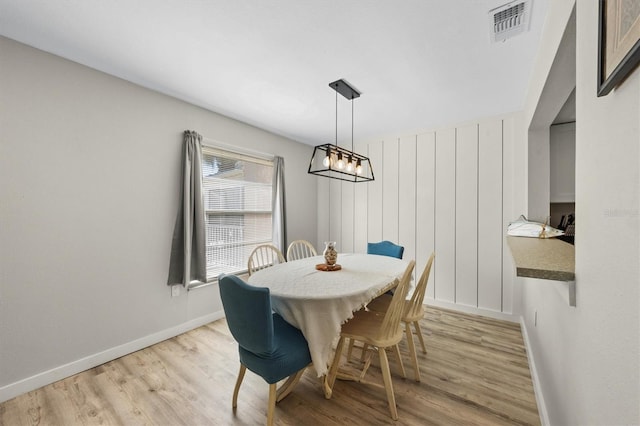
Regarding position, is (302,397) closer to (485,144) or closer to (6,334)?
(6,334)

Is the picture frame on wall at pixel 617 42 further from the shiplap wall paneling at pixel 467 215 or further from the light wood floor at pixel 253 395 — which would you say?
the shiplap wall paneling at pixel 467 215

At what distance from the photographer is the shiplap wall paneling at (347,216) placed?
450 centimetres

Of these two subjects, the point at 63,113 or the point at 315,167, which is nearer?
the point at 63,113

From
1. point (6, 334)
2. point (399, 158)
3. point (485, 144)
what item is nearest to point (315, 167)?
point (399, 158)

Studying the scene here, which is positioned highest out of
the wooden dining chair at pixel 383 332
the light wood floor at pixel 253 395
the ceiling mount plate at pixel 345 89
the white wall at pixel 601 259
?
the ceiling mount plate at pixel 345 89

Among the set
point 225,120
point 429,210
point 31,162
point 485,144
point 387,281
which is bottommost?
point 387,281

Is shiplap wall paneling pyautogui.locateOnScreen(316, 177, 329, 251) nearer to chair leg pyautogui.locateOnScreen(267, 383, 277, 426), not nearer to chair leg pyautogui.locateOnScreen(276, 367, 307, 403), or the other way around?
chair leg pyautogui.locateOnScreen(276, 367, 307, 403)

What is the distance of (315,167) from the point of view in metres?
4.84

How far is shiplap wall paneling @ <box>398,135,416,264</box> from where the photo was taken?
3879mm

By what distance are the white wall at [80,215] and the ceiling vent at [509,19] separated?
288 centimetres

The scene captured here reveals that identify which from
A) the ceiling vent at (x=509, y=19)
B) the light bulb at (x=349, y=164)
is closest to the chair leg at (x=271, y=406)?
the light bulb at (x=349, y=164)

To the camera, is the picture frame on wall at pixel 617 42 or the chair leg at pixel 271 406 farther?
the chair leg at pixel 271 406

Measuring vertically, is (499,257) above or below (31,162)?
below

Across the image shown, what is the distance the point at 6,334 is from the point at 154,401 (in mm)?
1153
